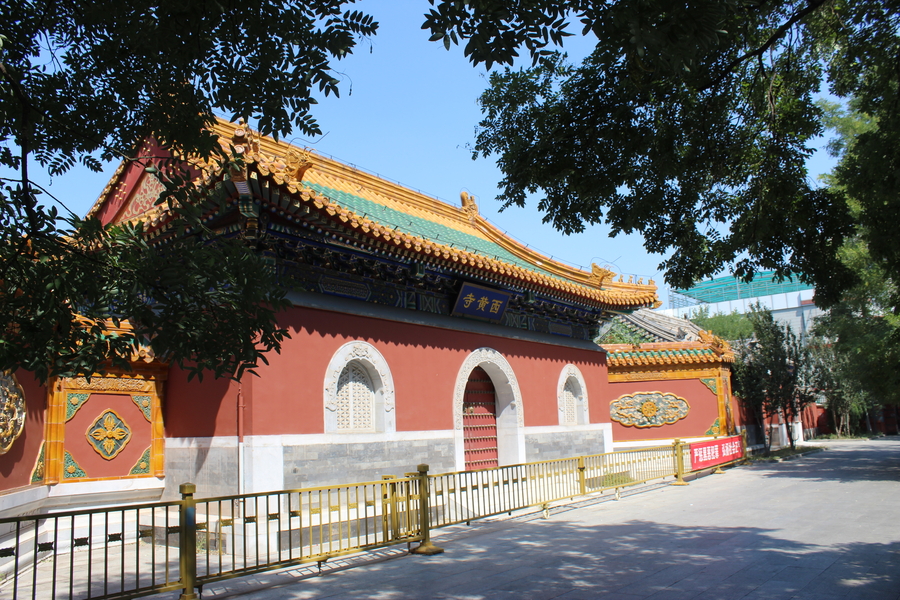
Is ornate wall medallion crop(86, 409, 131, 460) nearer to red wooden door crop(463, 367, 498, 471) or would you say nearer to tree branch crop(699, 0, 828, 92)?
red wooden door crop(463, 367, 498, 471)

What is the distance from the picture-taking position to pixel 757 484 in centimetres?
1278

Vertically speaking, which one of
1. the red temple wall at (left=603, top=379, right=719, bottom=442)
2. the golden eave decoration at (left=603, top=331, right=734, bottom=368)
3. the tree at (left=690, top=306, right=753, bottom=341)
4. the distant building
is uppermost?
the distant building

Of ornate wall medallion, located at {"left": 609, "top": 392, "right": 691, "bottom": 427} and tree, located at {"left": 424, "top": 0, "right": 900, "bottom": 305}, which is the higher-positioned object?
tree, located at {"left": 424, "top": 0, "right": 900, "bottom": 305}

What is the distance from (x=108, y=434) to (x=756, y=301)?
43001mm

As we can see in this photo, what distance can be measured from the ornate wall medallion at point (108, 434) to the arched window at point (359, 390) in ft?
8.39

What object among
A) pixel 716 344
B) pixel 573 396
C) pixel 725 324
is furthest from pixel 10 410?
pixel 725 324

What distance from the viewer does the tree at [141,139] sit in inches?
143

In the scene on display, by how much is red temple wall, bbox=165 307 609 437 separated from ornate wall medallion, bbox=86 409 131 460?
0.59 meters

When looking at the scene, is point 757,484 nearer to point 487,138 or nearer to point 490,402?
point 490,402

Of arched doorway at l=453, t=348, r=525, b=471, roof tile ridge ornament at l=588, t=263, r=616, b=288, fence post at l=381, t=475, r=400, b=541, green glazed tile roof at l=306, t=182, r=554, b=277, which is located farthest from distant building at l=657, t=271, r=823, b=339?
fence post at l=381, t=475, r=400, b=541

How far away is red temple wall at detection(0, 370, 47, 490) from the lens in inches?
268

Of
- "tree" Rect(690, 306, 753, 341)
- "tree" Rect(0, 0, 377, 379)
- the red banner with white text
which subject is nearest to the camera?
"tree" Rect(0, 0, 377, 379)

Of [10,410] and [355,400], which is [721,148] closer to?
[355,400]

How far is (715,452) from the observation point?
15367 millimetres
